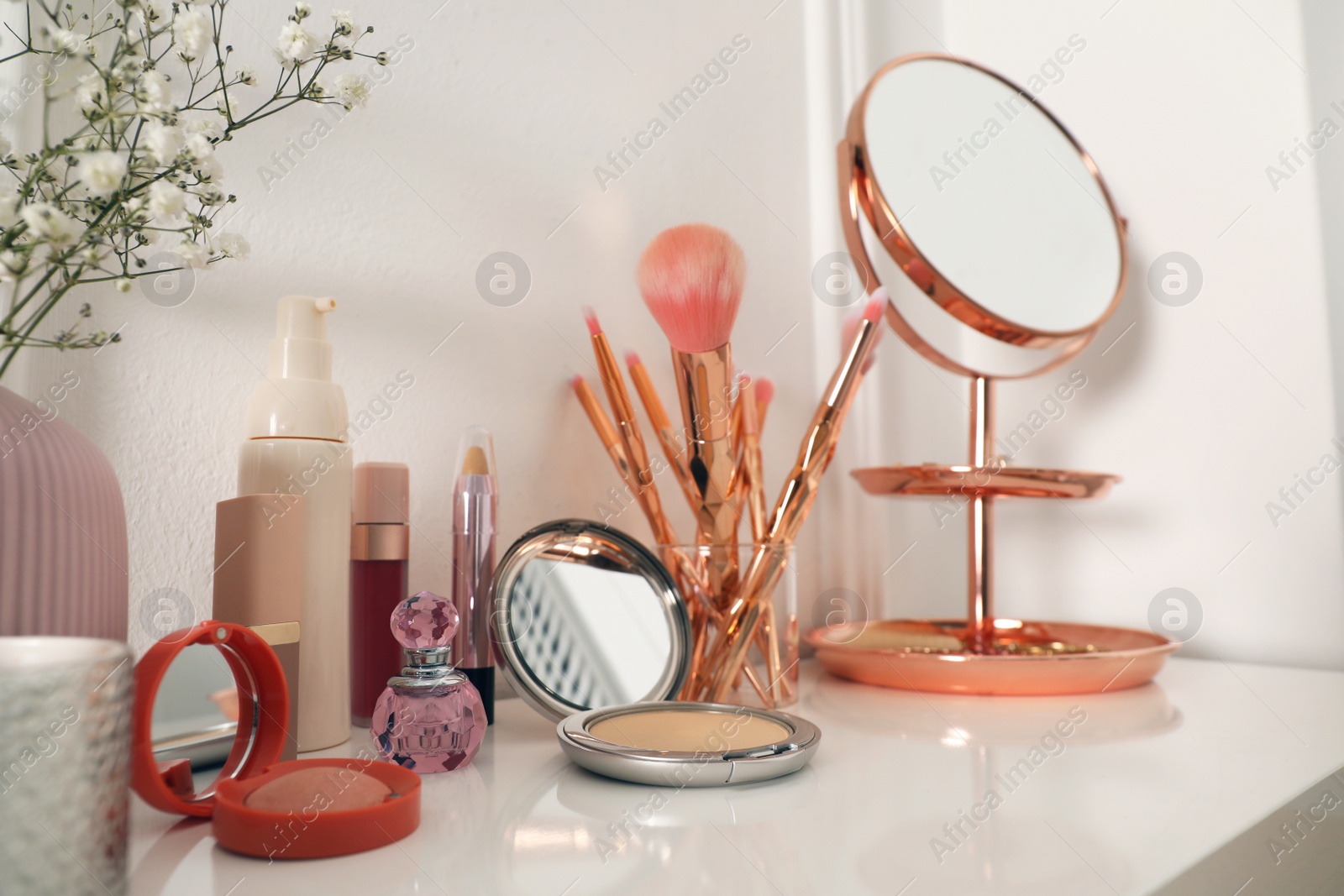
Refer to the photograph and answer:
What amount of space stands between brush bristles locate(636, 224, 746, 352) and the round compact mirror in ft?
0.46

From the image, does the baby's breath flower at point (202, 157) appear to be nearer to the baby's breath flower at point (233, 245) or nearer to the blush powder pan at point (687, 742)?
the baby's breath flower at point (233, 245)

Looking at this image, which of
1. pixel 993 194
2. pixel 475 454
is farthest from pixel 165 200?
pixel 993 194

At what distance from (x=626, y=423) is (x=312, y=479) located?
0.79ft

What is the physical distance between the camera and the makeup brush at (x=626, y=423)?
0.62m

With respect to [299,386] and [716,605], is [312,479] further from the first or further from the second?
[716,605]

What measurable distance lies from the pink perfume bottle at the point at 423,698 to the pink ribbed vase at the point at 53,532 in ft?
0.38

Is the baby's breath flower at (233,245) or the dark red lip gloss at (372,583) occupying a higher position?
the baby's breath flower at (233,245)

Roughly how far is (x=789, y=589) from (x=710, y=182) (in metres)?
0.36

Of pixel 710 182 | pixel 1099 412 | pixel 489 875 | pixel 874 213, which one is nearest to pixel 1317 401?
pixel 1099 412

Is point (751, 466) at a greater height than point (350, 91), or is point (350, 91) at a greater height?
point (350, 91)

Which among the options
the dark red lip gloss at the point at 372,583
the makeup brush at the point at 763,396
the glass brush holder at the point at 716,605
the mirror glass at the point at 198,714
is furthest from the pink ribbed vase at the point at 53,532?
the makeup brush at the point at 763,396

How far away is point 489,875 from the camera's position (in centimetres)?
29

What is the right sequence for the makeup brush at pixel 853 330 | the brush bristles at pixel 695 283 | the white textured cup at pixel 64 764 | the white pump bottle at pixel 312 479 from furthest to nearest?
the makeup brush at pixel 853 330 → the brush bristles at pixel 695 283 → the white pump bottle at pixel 312 479 → the white textured cup at pixel 64 764

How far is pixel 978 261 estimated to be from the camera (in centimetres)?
76
